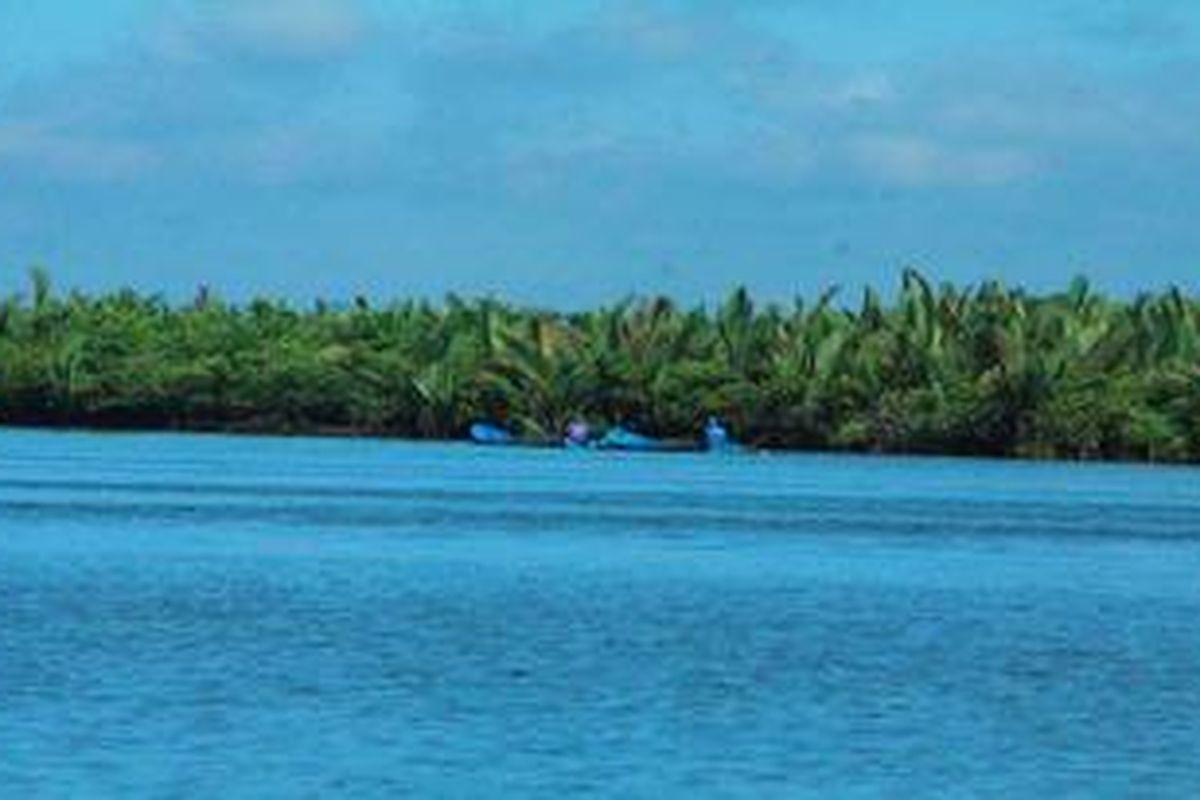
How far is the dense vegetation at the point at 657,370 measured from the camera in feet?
437

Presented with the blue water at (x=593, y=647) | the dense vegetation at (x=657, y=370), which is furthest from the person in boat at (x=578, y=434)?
the blue water at (x=593, y=647)

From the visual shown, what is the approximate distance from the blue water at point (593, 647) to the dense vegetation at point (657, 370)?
98.7 feet

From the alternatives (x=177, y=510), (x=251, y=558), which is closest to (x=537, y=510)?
(x=177, y=510)

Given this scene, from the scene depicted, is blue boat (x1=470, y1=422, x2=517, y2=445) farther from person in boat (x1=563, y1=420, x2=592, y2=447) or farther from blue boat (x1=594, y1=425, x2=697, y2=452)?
blue boat (x1=594, y1=425, x2=697, y2=452)

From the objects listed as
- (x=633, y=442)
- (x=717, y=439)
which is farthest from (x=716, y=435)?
(x=633, y=442)

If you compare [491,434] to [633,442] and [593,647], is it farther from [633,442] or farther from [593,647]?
[593,647]

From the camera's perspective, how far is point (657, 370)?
14500cm

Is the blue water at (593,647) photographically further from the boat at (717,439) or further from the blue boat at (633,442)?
the blue boat at (633,442)

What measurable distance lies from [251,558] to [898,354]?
67633mm

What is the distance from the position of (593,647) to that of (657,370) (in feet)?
313

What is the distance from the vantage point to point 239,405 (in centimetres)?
16662

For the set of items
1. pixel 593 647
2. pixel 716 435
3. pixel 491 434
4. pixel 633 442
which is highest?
pixel 716 435

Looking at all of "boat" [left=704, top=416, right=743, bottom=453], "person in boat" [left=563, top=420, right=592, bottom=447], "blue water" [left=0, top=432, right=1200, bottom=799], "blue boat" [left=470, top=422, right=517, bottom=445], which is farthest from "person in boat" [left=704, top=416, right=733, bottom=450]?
"blue water" [left=0, top=432, right=1200, bottom=799]

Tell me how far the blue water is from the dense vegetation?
30083 mm
